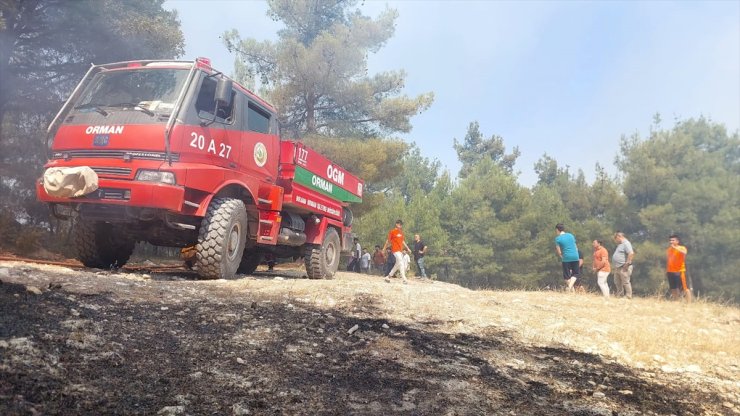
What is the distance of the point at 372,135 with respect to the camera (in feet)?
68.7

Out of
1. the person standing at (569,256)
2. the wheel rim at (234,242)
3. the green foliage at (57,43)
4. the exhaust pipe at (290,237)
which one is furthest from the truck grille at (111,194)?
the person standing at (569,256)

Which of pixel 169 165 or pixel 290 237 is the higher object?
pixel 169 165

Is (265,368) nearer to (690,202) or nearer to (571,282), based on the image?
(571,282)

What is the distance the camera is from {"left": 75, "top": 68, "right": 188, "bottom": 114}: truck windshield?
5.52 meters

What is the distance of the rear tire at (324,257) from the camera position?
845cm

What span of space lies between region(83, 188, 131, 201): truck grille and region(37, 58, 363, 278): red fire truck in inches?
0.5

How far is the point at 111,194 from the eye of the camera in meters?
5.12

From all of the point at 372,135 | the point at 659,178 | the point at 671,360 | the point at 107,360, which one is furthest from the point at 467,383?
the point at 659,178

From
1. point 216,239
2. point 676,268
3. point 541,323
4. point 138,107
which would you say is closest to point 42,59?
point 138,107

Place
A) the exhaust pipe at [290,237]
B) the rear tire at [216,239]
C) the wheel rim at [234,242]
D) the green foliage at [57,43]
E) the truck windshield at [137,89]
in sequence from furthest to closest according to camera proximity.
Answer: the green foliage at [57,43], the exhaust pipe at [290,237], the wheel rim at [234,242], the rear tire at [216,239], the truck windshield at [137,89]

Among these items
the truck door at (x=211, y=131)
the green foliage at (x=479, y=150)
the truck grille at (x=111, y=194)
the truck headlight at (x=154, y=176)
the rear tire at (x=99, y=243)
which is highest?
the green foliage at (x=479, y=150)

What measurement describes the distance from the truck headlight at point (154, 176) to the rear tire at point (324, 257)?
373 centimetres

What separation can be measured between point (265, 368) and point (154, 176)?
3.35 m

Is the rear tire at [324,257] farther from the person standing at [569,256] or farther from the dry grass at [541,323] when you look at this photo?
the person standing at [569,256]
